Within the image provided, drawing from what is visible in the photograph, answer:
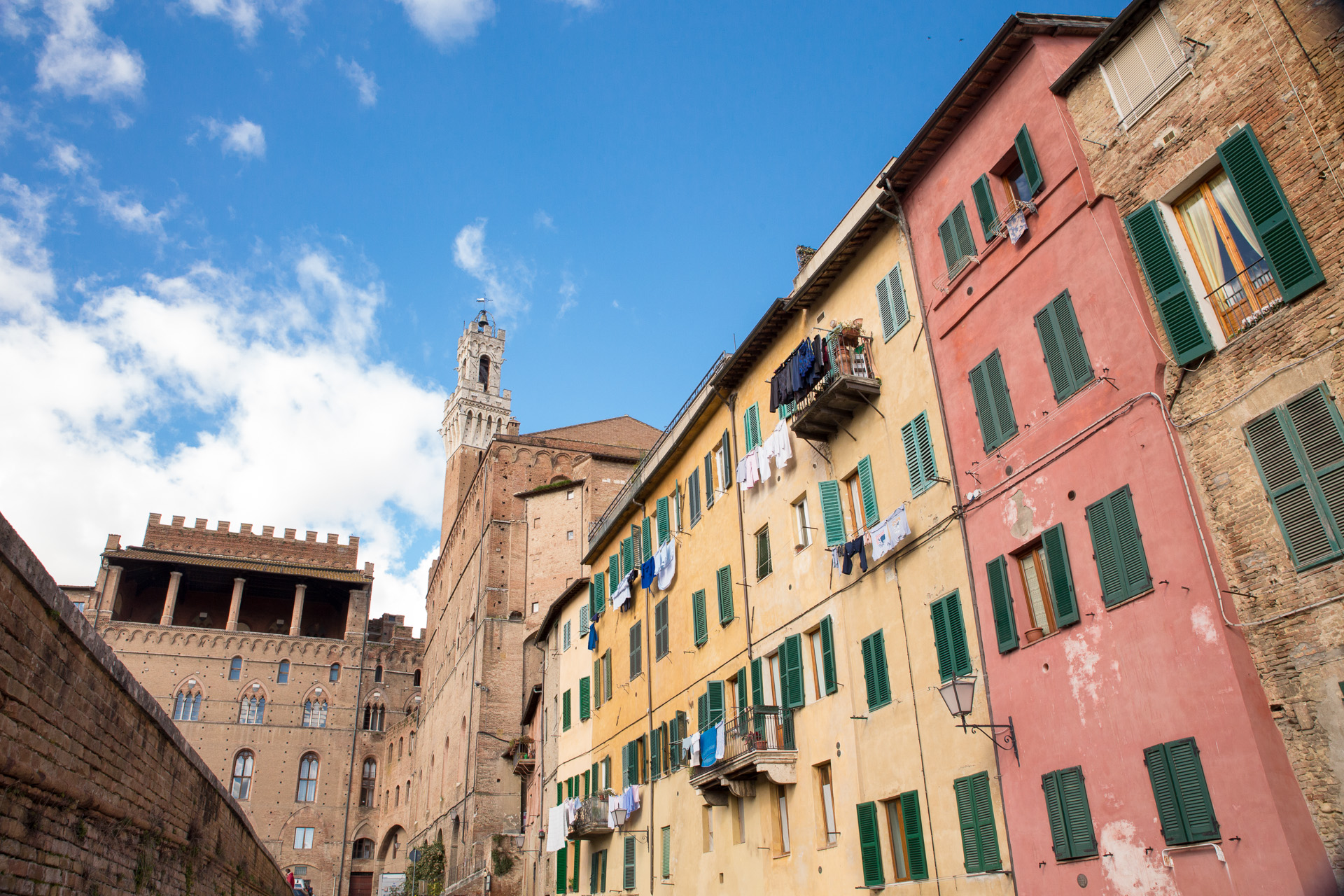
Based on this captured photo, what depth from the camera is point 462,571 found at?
50.7m

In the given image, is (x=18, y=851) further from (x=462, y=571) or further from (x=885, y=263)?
(x=462, y=571)

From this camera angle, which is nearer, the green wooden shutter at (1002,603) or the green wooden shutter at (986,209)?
the green wooden shutter at (1002,603)

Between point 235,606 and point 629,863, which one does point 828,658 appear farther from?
point 235,606

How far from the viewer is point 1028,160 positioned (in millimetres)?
12156

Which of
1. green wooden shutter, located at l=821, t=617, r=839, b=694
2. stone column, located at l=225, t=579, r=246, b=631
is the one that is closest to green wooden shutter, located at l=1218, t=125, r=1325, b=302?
green wooden shutter, located at l=821, t=617, r=839, b=694

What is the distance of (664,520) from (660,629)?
267 centimetres

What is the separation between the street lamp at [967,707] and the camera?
1115cm

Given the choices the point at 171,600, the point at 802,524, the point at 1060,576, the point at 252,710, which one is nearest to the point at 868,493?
the point at 802,524

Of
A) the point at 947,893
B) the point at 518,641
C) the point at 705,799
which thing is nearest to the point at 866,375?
the point at 947,893

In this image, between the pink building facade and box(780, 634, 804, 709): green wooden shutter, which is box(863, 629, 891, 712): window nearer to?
the pink building facade

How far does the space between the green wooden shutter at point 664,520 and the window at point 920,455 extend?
10077mm

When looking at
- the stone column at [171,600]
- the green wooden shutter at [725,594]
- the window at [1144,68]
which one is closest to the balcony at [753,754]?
the green wooden shutter at [725,594]

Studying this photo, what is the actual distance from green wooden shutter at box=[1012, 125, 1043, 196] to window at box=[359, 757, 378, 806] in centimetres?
5286

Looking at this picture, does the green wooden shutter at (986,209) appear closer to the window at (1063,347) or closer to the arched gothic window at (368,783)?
the window at (1063,347)
